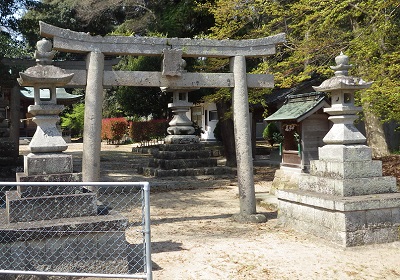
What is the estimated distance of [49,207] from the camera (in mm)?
5426

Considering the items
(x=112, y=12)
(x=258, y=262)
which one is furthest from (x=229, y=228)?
(x=112, y=12)

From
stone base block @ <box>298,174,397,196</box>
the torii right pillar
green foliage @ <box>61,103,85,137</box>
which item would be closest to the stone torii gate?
the torii right pillar

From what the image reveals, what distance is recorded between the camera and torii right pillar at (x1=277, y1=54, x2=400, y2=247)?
6703mm

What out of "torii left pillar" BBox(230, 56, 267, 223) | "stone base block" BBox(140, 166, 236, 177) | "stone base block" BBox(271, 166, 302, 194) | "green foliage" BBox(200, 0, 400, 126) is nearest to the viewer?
"torii left pillar" BBox(230, 56, 267, 223)

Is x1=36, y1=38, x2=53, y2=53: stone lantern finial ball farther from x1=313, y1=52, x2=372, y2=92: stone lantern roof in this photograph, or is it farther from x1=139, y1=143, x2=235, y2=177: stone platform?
x1=139, y1=143, x2=235, y2=177: stone platform

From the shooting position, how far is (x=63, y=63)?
17062mm

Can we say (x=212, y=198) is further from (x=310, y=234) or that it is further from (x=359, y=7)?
(x=359, y=7)

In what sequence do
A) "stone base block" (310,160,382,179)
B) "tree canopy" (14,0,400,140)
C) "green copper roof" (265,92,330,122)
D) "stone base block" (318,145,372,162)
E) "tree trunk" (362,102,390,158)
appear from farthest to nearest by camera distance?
"tree trunk" (362,102,390,158), "green copper roof" (265,92,330,122), "tree canopy" (14,0,400,140), "stone base block" (318,145,372,162), "stone base block" (310,160,382,179)

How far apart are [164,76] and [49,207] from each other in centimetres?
397

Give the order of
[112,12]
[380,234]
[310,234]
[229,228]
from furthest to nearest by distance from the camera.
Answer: [112,12] → [229,228] → [310,234] → [380,234]

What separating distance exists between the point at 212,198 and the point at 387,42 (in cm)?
613

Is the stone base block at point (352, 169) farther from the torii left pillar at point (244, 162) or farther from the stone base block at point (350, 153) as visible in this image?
the torii left pillar at point (244, 162)

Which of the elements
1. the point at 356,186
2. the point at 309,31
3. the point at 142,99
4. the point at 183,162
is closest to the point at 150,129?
the point at 142,99

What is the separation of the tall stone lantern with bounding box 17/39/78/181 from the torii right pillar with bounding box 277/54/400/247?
4279 mm
